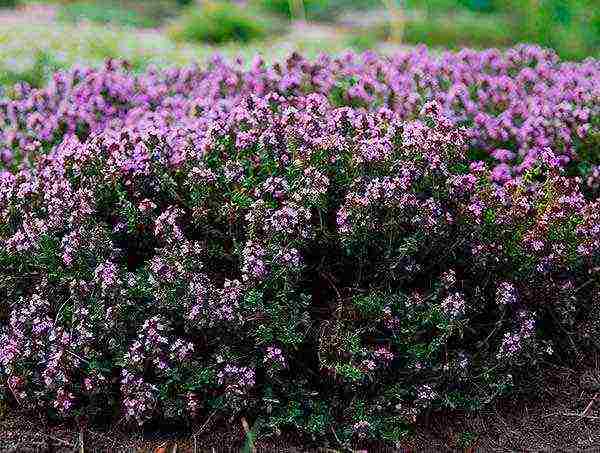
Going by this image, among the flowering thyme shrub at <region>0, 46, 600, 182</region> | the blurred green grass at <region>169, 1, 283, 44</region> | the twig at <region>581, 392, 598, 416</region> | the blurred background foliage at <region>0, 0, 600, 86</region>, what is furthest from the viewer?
the blurred green grass at <region>169, 1, 283, 44</region>

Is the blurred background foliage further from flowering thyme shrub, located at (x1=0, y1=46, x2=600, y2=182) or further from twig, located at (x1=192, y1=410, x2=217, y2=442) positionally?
twig, located at (x1=192, y1=410, x2=217, y2=442)

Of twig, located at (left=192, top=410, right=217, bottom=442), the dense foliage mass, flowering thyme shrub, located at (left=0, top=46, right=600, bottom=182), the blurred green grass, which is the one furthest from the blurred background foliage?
twig, located at (left=192, top=410, right=217, bottom=442)

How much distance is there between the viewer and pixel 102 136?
3678 millimetres

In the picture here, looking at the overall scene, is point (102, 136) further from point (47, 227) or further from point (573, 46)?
point (573, 46)

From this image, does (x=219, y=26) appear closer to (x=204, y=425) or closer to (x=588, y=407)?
(x=588, y=407)

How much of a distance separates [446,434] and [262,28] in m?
8.30

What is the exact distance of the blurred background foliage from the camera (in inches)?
307

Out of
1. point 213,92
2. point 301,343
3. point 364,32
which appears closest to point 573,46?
point 364,32

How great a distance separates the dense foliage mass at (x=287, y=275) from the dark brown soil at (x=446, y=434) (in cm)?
8

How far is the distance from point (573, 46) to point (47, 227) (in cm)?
689

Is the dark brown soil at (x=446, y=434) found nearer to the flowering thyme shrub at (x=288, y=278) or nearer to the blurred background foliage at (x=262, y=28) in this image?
the flowering thyme shrub at (x=288, y=278)

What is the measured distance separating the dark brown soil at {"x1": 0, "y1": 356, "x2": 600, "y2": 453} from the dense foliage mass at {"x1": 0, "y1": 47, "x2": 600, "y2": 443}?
76 millimetres

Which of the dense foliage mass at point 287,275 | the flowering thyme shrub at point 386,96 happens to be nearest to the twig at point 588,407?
the dense foliage mass at point 287,275

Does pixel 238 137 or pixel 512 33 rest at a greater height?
pixel 238 137
